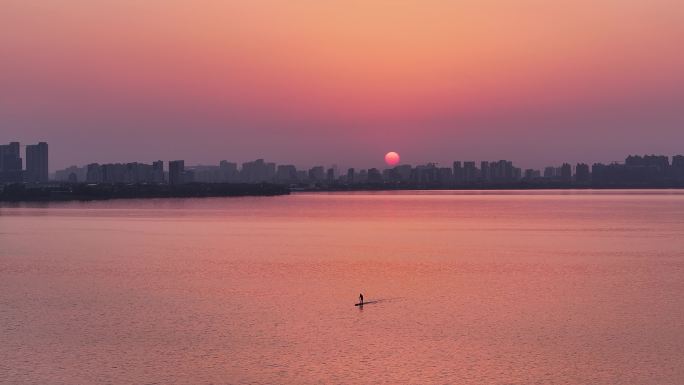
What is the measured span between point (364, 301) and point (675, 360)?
1533 cm

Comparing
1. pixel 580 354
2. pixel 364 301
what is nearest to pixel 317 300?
pixel 364 301

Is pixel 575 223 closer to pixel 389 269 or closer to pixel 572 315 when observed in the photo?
pixel 389 269

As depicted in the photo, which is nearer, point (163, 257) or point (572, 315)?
point (572, 315)

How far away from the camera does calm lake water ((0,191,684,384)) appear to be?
2544cm

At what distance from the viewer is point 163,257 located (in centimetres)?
5909

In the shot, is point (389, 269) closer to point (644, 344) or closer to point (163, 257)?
point (163, 257)

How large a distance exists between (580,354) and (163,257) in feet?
127

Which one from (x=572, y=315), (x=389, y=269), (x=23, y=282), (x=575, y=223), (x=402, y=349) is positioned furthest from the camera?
(x=575, y=223)

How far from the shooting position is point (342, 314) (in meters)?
34.7

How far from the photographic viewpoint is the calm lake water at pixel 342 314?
25438 mm

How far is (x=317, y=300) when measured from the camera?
1510 inches

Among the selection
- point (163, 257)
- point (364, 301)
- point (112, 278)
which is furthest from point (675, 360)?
point (163, 257)

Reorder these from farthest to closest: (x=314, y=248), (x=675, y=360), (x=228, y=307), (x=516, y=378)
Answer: (x=314, y=248), (x=228, y=307), (x=675, y=360), (x=516, y=378)

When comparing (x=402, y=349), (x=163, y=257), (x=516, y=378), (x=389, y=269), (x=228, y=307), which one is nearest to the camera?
(x=516, y=378)
